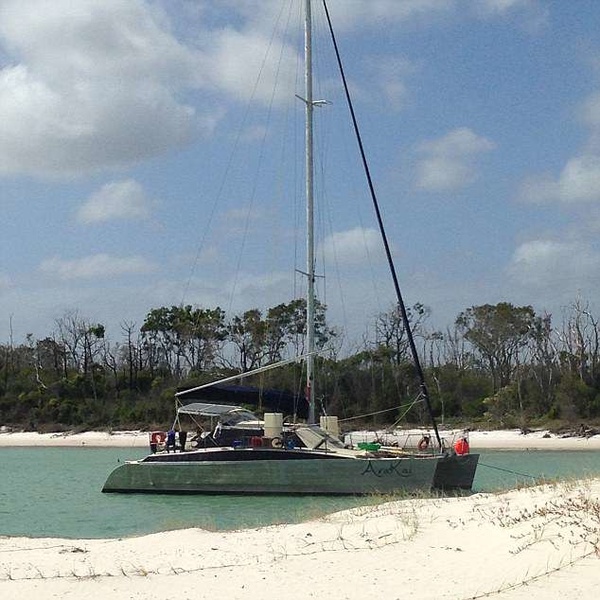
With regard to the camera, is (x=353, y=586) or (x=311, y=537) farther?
(x=311, y=537)

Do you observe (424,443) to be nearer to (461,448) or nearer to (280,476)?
(461,448)

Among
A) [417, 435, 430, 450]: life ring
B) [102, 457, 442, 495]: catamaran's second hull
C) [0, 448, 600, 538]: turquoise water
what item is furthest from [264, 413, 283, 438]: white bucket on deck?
[417, 435, 430, 450]: life ring

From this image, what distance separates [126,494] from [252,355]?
4460cm

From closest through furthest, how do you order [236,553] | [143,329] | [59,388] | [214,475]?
[236,553], [214,475], [59,388], [143,329]

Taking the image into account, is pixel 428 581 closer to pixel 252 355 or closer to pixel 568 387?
pixel 568 387

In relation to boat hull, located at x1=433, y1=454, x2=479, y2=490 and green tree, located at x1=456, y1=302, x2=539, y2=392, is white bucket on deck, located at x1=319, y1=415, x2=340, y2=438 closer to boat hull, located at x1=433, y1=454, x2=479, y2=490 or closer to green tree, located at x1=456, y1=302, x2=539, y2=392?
boat hull, located at x1=433, y1=454, x2=479, y2=490

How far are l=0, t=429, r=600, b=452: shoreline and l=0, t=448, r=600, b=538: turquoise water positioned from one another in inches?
242

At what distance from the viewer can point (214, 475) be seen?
25094mm

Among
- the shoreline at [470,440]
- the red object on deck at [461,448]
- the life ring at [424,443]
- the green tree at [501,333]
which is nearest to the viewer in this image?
the red object on deck at [461,448]

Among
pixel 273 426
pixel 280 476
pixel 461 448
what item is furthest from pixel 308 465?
pixel 461 448

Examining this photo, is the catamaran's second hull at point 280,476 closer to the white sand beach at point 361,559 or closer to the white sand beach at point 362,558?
the white sand beach at point 362,558

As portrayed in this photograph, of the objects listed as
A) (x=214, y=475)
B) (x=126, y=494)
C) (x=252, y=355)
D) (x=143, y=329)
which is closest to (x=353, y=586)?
(x=214, y=475)

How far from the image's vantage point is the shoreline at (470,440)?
47.2 meters

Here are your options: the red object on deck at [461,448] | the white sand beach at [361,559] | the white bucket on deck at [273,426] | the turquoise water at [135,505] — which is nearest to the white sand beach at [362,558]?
the white sand beach at [361,559]
